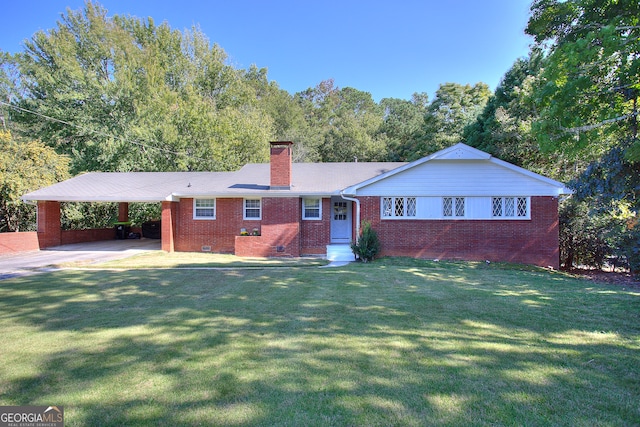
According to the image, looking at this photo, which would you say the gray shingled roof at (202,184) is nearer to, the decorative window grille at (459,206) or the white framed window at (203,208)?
the white framed window at (203,208)

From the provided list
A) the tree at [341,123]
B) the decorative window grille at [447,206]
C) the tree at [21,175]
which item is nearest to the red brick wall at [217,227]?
the decorative window grille at [447,206]

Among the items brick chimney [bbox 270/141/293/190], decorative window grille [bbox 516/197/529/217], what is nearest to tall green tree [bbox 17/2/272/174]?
brick chimney [bbox 270/141/293/190]

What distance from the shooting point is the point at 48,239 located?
17.2m

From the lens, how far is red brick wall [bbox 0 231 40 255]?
14953mm

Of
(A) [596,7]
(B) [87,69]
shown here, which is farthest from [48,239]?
(A) [596,7]

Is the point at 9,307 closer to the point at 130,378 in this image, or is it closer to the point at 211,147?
the point at 130,378

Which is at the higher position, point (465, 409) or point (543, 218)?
point (543, 218)

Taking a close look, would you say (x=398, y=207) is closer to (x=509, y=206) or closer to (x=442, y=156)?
(x=442, y=156)

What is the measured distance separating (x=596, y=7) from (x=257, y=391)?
15420 mm

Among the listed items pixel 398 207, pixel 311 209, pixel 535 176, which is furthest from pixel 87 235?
pixel 535 176

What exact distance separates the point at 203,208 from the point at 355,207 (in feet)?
22.9

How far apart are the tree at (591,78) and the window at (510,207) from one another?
2.45 m

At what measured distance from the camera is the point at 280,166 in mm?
15219

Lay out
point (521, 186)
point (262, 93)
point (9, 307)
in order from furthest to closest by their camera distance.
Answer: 1. point (262, 93)
2. point (521, 186)
3. point (9, 307)
